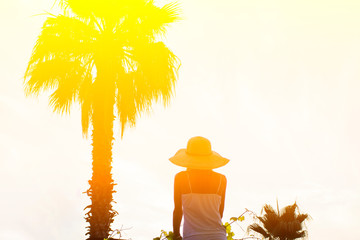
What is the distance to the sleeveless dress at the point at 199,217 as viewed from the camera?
221 inches

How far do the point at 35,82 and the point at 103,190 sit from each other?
4538mm

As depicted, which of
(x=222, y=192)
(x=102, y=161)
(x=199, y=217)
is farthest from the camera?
(x=102, y=161)

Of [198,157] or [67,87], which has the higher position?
[67,87]

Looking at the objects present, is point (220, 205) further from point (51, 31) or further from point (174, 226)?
point (51, 31)

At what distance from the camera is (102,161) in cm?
1686

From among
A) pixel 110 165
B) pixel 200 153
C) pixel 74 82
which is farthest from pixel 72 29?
pixel 200 153

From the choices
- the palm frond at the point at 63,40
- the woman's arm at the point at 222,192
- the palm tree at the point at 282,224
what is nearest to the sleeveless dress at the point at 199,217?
the woman's arm at the point at 222,192

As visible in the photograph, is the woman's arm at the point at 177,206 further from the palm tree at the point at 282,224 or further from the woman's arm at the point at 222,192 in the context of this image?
the palm tree at the point at 282,224

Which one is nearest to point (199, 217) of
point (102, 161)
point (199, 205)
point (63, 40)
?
point (199, 205)

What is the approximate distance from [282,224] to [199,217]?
2105 centimetres

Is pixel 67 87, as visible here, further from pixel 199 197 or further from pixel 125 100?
pixel 199 197

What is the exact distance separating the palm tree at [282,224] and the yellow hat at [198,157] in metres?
20.6

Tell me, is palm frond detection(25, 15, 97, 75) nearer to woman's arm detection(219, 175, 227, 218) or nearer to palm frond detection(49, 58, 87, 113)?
palm frond detection(49, 58, 87, 113)

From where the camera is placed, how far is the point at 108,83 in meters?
17.6
